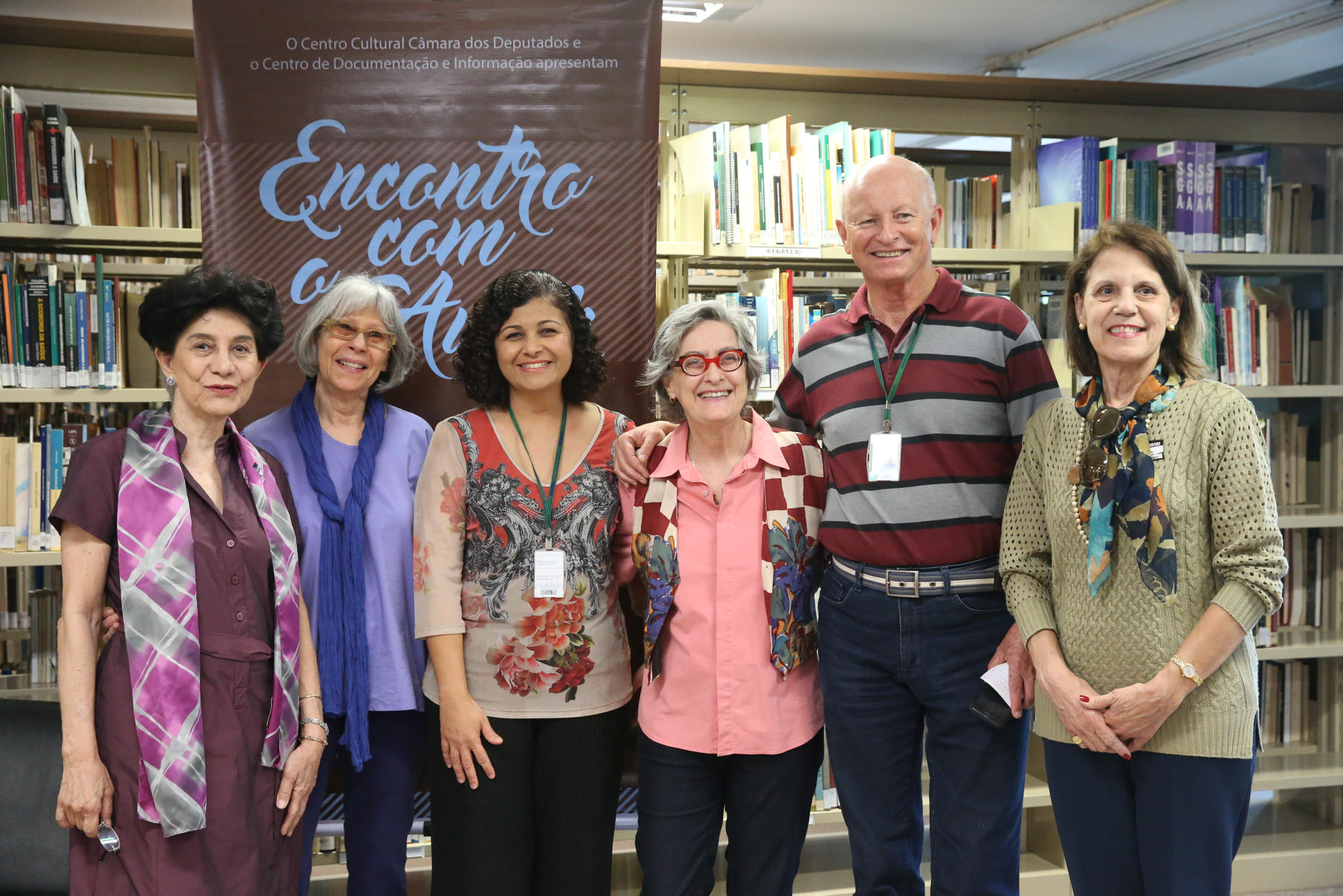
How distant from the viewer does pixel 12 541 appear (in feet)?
9.80

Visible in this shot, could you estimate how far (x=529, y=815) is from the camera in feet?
6.80

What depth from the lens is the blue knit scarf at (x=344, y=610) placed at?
7.17 ft

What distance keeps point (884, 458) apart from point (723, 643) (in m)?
0.50

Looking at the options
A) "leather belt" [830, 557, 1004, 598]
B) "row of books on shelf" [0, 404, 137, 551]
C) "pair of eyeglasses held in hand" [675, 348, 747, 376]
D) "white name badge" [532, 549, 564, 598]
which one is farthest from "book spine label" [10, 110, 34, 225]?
"leather belt" [830, 557, 1004, 598]

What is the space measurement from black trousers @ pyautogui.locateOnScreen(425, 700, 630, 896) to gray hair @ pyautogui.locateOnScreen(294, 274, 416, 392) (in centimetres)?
92

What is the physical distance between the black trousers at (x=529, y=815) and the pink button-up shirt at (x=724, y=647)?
0.55 ft

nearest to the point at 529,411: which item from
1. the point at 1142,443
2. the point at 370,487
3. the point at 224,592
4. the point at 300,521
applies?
the point at 370,487

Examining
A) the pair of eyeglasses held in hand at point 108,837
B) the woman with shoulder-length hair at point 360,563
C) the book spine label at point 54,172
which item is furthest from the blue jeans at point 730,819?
the book spine label at point 54,172

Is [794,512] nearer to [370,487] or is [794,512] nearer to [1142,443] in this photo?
[1142,443]

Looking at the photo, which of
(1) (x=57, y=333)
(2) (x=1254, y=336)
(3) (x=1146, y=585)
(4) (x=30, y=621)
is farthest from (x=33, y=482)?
(2) (x=1254, y=336)

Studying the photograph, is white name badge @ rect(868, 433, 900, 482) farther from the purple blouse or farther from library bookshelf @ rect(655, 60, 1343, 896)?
library bookshelf @ rect(655, 60, 1343, 896)

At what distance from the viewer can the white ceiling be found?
390 centimetres

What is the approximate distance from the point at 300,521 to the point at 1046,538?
1599 millimetres

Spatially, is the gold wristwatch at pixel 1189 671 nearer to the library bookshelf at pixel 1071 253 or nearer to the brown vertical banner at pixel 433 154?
the brown vertical banner at pixel 433 154
